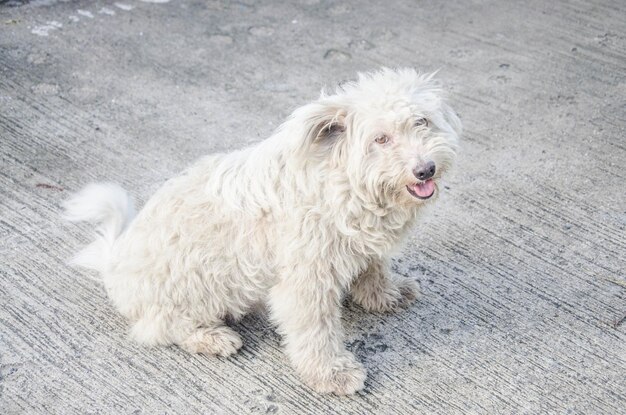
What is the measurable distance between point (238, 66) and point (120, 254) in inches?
86.3

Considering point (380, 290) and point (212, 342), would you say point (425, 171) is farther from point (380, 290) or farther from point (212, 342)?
point (212, 342)

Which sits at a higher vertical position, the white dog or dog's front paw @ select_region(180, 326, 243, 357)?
the white dog

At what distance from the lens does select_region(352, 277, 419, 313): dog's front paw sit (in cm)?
321

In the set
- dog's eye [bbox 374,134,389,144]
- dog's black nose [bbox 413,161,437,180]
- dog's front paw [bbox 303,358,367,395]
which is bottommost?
dog's front paw [bbox 303,358,367,395]

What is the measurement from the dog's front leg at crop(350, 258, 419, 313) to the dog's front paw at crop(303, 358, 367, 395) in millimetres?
378

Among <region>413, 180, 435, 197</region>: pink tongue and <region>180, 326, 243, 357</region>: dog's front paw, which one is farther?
<region>180, 326, 243, 357</region>: dog's front paw

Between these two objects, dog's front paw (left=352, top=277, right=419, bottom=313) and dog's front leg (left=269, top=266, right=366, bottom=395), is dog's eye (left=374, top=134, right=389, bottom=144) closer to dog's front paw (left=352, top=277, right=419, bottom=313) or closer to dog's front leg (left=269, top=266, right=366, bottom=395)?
dog's front leg (left=269, top=266, right=366, bottom=395)

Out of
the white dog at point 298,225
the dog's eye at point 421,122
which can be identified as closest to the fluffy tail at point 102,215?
the white dog at point 298,225

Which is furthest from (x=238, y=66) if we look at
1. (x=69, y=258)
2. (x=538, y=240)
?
(x=538, y=240)

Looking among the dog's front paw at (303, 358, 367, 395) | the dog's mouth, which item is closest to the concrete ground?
the dog's front paw at (303, 358, 367, 395)

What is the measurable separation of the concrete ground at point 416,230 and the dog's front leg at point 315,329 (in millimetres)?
71

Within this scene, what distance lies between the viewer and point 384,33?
5.34 m

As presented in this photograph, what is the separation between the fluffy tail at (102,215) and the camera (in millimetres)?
3219

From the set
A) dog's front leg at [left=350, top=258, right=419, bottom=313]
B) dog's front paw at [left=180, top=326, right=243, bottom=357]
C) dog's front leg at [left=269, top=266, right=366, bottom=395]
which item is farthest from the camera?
dog's front leg at [left=350, top=258, right=419, bottom=313]
